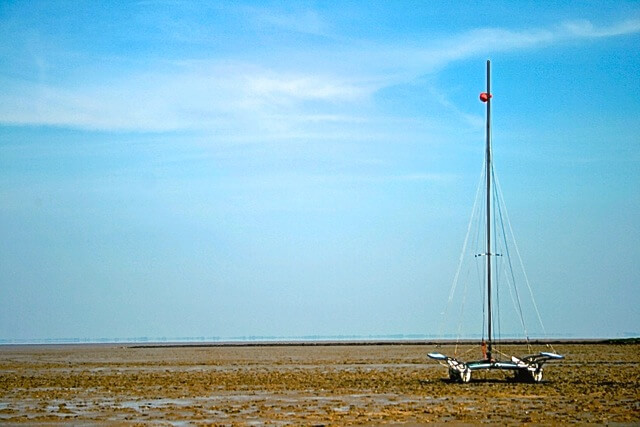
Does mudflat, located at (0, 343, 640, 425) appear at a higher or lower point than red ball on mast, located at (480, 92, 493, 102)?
lower

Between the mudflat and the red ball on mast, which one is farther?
the red ball on mast

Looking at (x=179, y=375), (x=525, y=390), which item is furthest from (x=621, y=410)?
(x=179, y=375)

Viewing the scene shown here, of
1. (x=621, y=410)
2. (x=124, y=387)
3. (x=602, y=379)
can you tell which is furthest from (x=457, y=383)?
(x=124, y=387)

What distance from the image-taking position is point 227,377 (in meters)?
49.7

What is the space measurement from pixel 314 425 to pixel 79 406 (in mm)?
11701

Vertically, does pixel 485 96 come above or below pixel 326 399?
above

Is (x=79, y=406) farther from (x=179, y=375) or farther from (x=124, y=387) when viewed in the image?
(x=179, y=375)

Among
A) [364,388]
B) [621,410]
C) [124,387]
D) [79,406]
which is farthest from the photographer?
[124,387]

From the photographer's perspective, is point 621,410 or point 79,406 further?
point 79,406

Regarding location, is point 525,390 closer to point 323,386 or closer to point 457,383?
point 457,383

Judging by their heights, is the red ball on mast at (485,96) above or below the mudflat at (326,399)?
above

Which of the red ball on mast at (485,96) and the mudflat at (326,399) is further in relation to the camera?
the red ball on mast at (485,96)

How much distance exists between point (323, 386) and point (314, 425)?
15.6m

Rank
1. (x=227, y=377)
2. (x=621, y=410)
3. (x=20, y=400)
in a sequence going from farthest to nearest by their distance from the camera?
(x=227, y=377) → (x=20, y=400) → (x=621, y=410)
